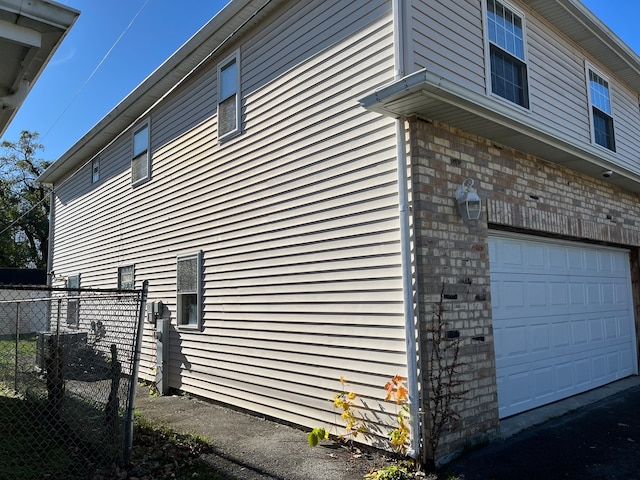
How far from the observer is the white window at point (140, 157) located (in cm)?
1036

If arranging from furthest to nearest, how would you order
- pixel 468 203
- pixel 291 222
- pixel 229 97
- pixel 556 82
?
pixel 229 97 → pixel 556 82 → pixel 291 222 → pixel 468 203

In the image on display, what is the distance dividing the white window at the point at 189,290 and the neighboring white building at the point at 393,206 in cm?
3

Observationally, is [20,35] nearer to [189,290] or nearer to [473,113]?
[473,113]


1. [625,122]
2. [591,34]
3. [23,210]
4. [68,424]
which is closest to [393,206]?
[68,424]

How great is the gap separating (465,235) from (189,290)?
5.03m

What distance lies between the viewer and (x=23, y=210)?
3092 cm

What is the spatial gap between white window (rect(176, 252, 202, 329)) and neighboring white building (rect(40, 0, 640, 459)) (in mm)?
35

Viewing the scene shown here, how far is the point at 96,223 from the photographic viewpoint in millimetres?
12516

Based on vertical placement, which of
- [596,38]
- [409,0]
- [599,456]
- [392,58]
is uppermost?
[596,38]

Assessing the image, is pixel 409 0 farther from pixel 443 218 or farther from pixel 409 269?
pixel 409 269

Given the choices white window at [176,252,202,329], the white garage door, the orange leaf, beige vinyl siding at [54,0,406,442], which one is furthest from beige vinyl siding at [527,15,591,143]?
white window at [176,252,202,329]

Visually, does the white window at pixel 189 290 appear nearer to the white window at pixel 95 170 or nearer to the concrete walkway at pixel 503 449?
the concrete walkway at pixel 503 449

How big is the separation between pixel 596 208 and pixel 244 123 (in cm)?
556

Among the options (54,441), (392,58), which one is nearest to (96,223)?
(54,441)
